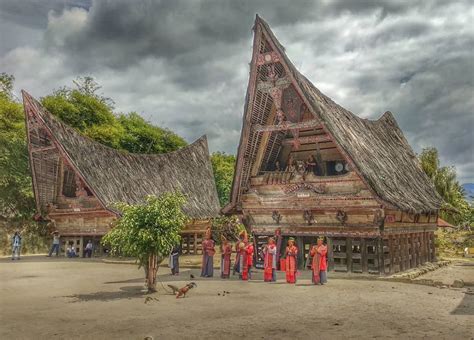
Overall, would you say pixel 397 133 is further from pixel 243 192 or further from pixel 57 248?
pixel 57 248

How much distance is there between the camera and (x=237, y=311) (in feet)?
29.9

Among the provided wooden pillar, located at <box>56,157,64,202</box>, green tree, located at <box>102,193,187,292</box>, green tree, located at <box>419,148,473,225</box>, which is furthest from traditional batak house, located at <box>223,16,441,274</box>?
green tree, located at <box>419,148,473,225</box>

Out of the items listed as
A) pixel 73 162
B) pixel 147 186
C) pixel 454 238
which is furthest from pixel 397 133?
pixel 73 162

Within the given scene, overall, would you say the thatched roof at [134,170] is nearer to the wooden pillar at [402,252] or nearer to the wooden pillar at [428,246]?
the wooden pillar at [402,252]

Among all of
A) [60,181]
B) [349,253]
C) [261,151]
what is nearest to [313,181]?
[261,151]

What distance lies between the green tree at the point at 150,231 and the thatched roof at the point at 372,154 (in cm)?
707

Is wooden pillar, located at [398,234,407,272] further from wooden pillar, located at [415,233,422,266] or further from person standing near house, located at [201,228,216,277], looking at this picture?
person standing near house, located at [201,228,216,277]

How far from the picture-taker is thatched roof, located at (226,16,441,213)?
15.6 meters

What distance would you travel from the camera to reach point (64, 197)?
26422 mm

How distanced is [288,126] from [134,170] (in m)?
15.0

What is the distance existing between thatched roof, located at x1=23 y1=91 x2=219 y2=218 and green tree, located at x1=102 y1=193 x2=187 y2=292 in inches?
265

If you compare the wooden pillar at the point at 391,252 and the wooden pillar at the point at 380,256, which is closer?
the wooden pillar at the point at 380,256

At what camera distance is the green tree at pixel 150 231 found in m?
11.1

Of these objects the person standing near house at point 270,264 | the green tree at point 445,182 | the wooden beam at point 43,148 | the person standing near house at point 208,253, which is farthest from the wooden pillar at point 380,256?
the green tree at point 445,182
